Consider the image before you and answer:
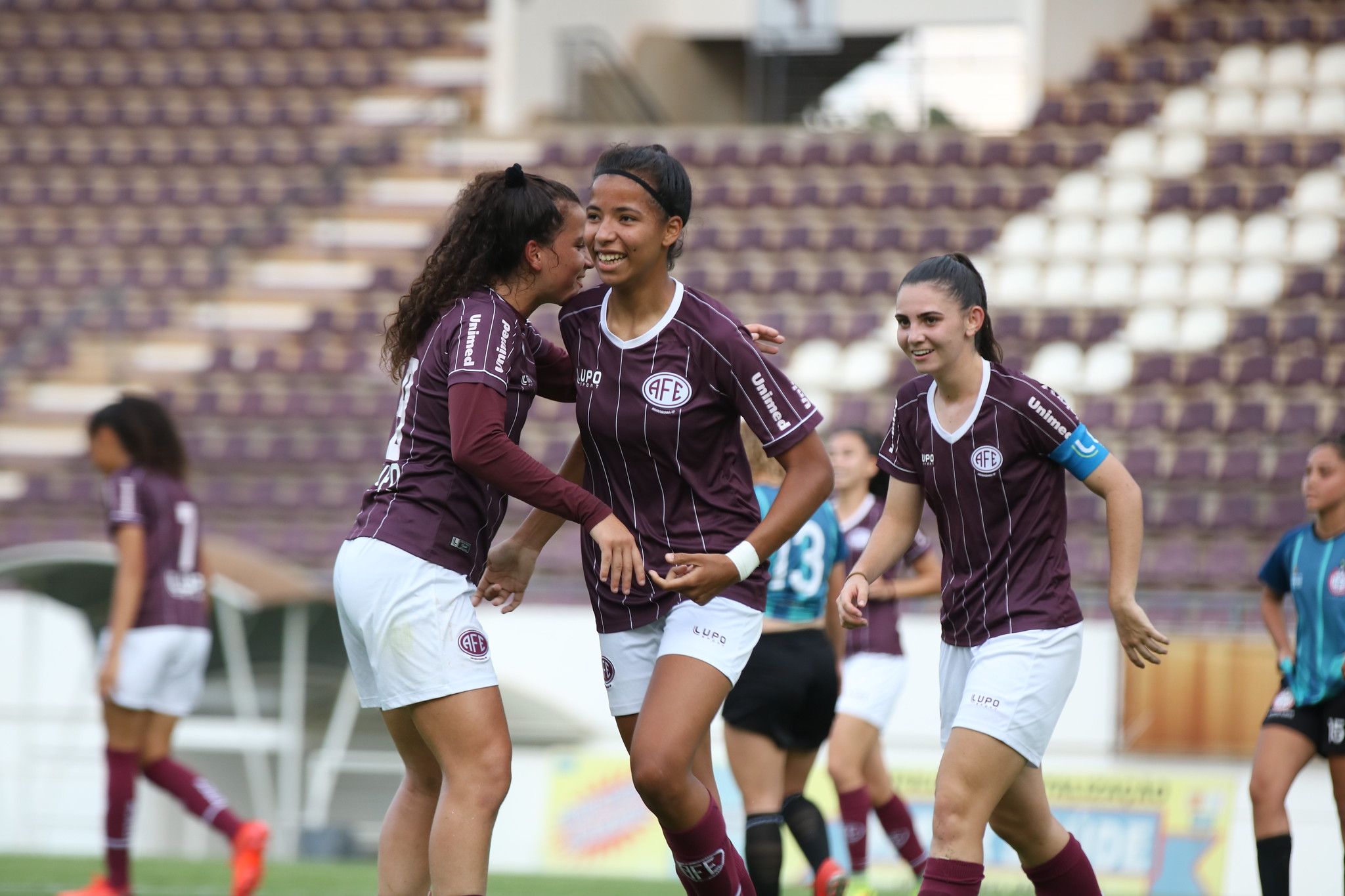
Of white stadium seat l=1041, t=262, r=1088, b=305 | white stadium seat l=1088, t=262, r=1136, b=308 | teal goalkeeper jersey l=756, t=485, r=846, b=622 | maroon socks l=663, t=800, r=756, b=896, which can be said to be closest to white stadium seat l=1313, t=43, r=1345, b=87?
white stadium seat l=1088, t=262, r=1136, b=308

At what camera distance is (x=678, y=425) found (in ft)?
12.8

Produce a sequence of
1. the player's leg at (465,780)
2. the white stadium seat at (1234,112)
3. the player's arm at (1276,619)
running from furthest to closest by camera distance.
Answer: the white stadium seat at (1234,112), the player's arm at (1276,619), the player's leg at (465,780)

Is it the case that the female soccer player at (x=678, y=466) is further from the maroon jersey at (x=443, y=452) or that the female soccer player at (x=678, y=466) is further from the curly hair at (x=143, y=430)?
the curly hair at (x=143, y=430)

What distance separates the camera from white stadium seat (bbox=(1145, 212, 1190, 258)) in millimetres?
16594

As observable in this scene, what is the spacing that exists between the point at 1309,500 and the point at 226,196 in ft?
53.1

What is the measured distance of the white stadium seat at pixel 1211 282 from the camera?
52.5 ft

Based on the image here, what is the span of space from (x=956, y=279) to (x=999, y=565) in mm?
809

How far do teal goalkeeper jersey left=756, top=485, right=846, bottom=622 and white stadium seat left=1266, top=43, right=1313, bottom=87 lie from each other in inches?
579

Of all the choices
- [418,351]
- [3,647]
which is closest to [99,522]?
[3,647]

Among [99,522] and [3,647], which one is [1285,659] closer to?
[3,647]

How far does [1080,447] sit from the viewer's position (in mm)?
4098

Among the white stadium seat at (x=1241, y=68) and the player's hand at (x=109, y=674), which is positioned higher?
the white stadium seat at (x=1241, y=68)

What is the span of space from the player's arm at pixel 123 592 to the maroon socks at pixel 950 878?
391cm

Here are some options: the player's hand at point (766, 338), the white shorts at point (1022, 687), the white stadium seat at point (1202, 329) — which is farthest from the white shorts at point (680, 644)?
the white stadium seat at point (1202, 329)
